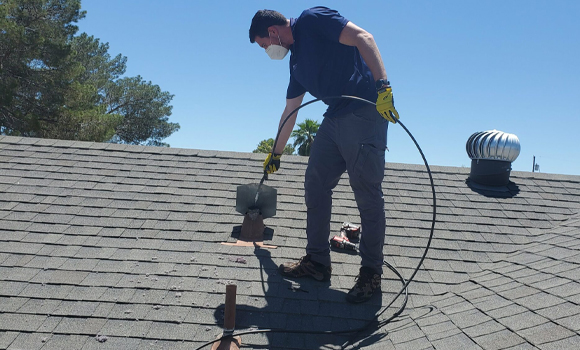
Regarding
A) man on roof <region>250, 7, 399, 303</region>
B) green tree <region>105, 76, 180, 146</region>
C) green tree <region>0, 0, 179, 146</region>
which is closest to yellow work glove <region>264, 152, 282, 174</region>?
man on roof <region>250, 7, 399, 303</region>

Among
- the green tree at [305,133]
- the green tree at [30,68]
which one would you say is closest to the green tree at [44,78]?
the green tree at [30,68]

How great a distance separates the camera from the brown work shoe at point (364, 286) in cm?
276

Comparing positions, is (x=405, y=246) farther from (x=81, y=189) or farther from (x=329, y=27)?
(x=81, y=189)

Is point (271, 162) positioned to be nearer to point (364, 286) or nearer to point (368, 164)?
point (368, 164)

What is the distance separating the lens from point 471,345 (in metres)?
2.01

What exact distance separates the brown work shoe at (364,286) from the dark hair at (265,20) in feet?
5.28

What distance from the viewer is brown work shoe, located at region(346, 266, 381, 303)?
109 inches

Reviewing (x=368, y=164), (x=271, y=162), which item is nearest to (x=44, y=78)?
(x=271, y=162)

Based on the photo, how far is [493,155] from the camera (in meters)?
4.85

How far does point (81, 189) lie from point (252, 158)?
1796 mm

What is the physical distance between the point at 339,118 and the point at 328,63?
343 millimetres

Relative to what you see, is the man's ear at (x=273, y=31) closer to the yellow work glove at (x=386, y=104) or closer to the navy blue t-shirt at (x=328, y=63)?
the navy blue t-shirt at (x=328, y=63)

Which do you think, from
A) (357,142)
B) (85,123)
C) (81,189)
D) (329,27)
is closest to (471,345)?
(357,142)

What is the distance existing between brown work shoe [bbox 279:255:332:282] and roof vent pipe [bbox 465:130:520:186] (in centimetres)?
263
